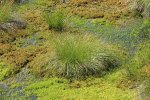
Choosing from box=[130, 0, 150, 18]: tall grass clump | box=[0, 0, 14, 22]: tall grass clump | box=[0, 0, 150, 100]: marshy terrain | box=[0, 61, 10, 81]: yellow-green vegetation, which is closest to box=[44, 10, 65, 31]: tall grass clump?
box=[0, 0, 150, 100]: marshy terrain

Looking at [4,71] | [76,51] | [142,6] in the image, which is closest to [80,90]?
[76,51]

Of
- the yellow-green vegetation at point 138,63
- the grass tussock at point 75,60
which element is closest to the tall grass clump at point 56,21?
the grass tussock at point 75,60

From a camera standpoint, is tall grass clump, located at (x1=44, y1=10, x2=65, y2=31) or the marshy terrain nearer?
the marshy terrain

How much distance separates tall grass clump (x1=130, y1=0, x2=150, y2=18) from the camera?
12797 millimetres

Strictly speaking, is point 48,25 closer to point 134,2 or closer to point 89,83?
point 134,2

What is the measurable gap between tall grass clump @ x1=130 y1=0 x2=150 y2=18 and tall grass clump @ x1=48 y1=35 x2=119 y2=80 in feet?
8.73

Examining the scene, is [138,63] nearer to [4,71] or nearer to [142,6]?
[4,71]

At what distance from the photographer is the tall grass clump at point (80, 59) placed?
10203 millimetres

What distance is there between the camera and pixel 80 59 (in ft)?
33.7

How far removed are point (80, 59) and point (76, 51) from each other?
20cm

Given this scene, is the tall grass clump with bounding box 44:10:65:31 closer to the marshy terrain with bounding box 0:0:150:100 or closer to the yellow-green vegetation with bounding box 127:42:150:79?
the marshy terrain with bounding box 0:0:150:100

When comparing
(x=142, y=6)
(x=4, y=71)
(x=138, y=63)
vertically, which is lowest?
(x=4, y=71)

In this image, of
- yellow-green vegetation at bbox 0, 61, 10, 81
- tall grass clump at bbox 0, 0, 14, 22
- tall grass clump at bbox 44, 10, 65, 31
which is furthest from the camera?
tall grass clump at bbox 0, 0, 14, 22

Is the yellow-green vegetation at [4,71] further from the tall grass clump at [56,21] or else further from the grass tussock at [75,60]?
the tall grass clump at [56,21]
